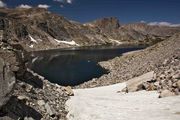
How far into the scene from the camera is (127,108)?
31125 millimetres

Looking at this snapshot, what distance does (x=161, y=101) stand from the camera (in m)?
32.0

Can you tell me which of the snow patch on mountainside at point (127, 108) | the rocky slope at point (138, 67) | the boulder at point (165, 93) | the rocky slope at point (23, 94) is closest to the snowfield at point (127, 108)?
the snow patch on mountainside at point (127, 108)

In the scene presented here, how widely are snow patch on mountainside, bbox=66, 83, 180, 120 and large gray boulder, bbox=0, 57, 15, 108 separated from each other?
24.1 ft

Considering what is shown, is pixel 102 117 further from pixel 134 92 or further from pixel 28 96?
pixel 134 92

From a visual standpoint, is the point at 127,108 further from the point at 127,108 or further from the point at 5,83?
the point at 5,83

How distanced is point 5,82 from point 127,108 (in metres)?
12.0

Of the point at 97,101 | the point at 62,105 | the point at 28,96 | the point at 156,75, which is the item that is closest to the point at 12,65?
the point at 28,96

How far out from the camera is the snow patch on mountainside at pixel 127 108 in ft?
91.5

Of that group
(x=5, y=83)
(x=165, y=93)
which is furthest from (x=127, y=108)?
(x=5, y=83)

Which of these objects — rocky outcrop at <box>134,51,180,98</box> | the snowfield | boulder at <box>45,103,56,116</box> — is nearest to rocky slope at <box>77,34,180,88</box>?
rocky outcrop at <box>134,51,180,98</box>

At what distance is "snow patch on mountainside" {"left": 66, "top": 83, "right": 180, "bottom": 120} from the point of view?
27.9 m

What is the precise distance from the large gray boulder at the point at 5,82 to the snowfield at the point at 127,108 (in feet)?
24.1

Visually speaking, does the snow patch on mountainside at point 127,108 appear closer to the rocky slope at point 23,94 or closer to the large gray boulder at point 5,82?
the rocky slope at point 23,94

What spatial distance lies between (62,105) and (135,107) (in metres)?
6.92
